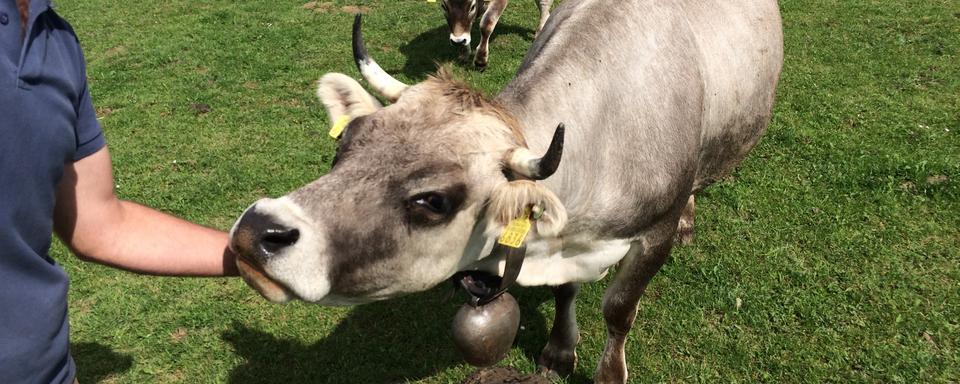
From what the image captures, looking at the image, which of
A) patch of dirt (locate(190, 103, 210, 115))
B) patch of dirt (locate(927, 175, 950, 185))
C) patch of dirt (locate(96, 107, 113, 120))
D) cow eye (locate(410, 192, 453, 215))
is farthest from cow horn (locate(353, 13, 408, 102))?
patch of dirt (locate(96, 107, 113, 120))

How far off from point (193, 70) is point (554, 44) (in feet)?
22.4

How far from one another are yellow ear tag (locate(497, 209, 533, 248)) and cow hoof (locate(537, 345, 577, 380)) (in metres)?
1.63

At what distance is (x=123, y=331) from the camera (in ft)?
14.2

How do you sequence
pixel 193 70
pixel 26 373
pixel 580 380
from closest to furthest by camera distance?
pixel 26 373 < pixel 580 380 < pixel 193 70

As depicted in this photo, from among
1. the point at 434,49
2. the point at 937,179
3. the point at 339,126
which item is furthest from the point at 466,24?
the point at 339,126

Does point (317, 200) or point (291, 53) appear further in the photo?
point (291, 53)

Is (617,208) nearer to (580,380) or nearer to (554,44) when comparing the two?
(554,44)

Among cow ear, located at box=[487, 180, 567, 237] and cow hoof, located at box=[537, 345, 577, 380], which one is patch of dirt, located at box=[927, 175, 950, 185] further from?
cow ear, located at box=[487, 180, 567, 237]

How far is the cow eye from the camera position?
7.27 ft

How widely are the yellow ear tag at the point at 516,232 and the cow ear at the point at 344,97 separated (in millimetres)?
708

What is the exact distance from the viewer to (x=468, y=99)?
245 cm

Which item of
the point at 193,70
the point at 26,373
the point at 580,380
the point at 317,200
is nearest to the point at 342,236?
the point at 317,200

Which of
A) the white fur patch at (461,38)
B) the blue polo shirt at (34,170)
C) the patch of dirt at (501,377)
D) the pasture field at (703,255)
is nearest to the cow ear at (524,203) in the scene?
the patch of dirt at (501,377)

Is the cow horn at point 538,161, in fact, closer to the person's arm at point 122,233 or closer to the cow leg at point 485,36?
the person's arm at point 122,233
